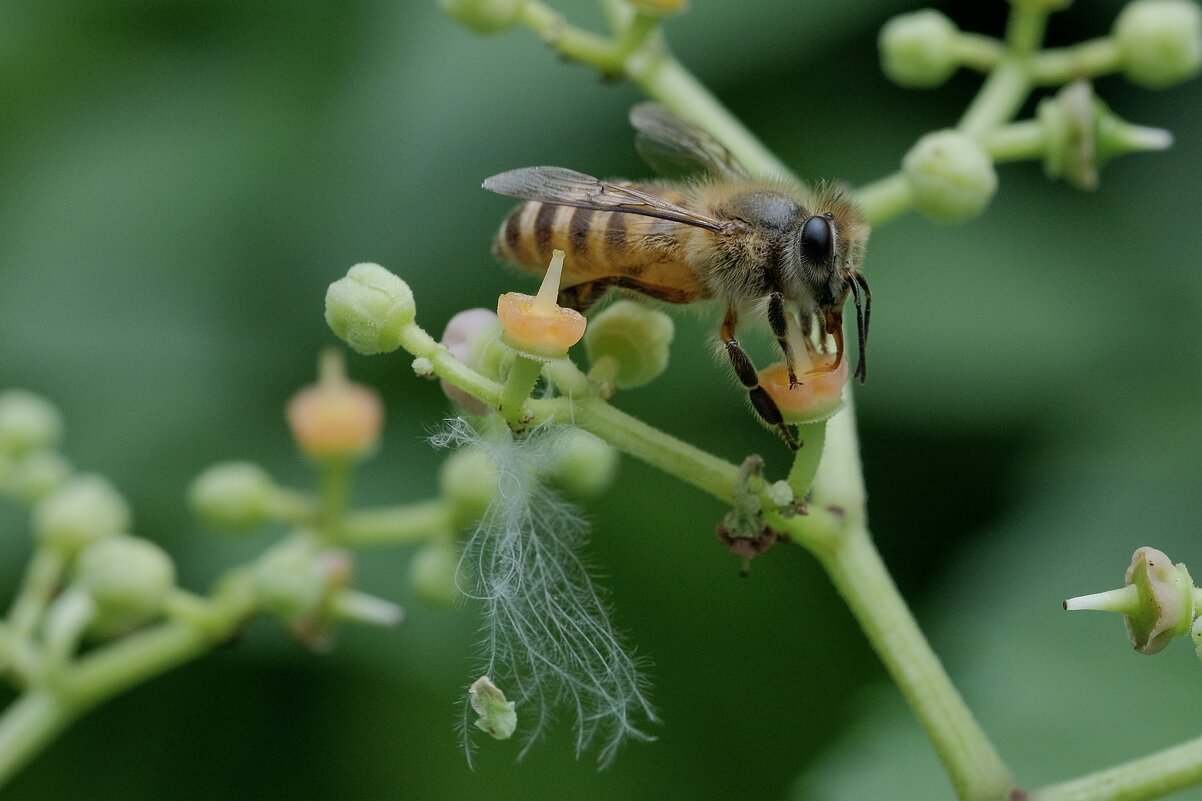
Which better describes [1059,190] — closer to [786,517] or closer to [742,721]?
[742,721]

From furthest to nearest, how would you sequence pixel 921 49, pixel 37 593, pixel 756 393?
pixel 921 49 → pixel 37 593 → pixel 756 393

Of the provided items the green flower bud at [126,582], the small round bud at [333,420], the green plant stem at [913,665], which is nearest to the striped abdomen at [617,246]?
the green plant stem at [913,665]

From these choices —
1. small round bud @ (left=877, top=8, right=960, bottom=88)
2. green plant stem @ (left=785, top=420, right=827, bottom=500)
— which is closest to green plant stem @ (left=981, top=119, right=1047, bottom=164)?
small round bud @ (left=877, top=8, right=960, bottom=88)

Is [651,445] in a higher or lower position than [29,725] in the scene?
higher

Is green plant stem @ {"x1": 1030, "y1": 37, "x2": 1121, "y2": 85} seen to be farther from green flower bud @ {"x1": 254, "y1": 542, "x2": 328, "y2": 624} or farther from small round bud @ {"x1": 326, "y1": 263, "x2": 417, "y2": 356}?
green flower bud @ {"x1": 254, "y1": 542, "x2": 328, "y2": 624}

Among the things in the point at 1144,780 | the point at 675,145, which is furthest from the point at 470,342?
the point at 1144,780

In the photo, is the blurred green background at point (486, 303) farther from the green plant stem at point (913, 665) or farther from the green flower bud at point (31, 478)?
the green plant stem at point (913, 665)

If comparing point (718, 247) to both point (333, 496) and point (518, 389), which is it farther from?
point (333, 496)
